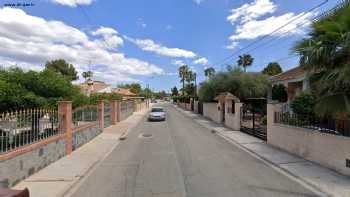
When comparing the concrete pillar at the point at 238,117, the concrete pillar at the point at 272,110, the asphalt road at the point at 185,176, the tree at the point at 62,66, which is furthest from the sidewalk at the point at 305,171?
the tree at the point at 62,66

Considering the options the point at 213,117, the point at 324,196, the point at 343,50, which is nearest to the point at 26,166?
the point at 324,196

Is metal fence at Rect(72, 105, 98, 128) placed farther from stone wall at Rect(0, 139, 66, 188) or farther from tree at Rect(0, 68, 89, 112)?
stone wall at Rect(0, 139, 66, 188)

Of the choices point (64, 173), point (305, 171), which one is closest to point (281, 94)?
point (305, 171)

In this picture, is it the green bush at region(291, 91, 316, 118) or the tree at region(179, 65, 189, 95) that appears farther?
the tree at region(179, 65, 189, 95)

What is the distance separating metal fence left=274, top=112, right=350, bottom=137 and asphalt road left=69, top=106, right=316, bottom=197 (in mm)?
2175

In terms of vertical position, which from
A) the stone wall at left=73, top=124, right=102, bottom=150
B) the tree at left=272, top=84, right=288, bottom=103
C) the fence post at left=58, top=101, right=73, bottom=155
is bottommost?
the stone wall at left=73, top=124, right=102, bottom=150

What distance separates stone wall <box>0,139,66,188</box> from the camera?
7.30 metres

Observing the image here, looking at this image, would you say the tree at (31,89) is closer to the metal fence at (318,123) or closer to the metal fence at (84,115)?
the metal fence at (84,115)

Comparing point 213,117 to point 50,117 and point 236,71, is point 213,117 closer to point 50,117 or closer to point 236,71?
point 236,71

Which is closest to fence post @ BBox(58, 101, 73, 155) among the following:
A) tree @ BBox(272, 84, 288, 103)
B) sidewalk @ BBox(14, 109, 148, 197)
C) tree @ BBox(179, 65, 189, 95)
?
sidewalk @ BBox(14, 109, 148, 197)

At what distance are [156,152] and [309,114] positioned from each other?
6225 mm

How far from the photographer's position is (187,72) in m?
102

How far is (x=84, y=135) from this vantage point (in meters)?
15.1

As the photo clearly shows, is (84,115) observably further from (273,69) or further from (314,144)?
(273,69)
